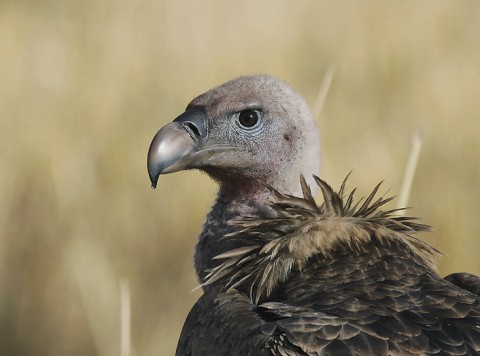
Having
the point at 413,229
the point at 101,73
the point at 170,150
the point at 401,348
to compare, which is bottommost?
the point at 401,348

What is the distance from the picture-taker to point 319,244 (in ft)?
13.5

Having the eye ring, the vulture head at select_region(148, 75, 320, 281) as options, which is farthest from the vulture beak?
the eye ring

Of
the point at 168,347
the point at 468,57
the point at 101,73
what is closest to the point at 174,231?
the point at 168,347

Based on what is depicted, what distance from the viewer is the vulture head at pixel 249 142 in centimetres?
487

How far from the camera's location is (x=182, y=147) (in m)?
4.74

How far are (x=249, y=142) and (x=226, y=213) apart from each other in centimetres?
33

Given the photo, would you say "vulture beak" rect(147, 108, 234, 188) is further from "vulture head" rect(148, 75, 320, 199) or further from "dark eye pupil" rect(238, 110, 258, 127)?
"dark eye pupil" rect(238, 110, 258, 127)

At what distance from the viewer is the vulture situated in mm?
3555

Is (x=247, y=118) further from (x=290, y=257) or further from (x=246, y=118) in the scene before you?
(x=290, y=257)

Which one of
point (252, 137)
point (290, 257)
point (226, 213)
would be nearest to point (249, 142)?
point (252, 137)

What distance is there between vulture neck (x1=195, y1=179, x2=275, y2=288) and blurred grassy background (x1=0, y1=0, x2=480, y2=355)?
4.78 feet

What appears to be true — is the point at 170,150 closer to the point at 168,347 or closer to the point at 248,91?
the point at 248,91

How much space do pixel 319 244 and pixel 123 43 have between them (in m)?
5.16

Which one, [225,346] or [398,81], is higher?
[398,81]
